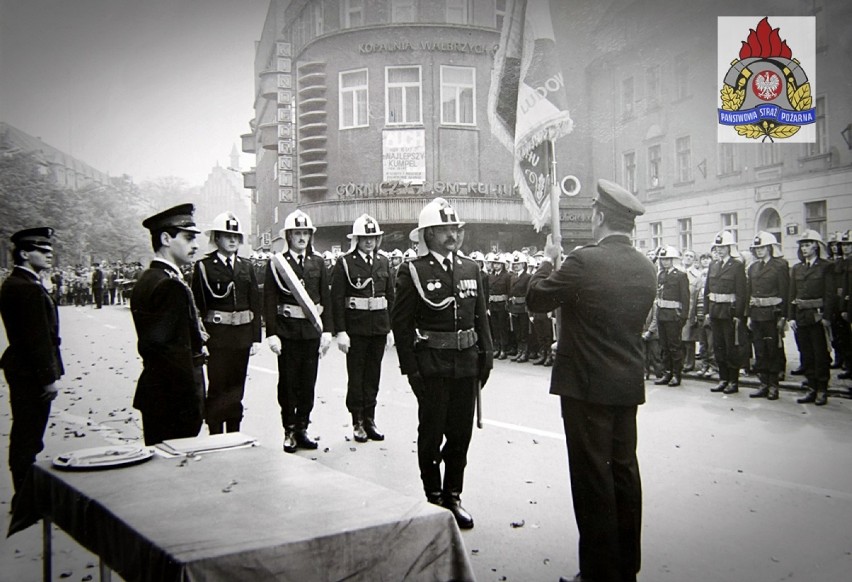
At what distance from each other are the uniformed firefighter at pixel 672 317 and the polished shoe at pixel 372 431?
14.5ft

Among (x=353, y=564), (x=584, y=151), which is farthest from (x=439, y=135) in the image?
(x=353, y=564)

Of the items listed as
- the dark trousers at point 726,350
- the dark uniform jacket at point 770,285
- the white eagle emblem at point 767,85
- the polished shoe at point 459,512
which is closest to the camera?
the polished shoe at point 459,512

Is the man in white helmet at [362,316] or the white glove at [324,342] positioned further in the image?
the man in white helmet at [362,316]

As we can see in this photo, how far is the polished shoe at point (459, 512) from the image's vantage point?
3.97m

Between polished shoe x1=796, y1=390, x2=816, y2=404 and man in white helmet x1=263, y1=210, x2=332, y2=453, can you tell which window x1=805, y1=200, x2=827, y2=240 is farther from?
man in white helmet x1=263, y1=210, x2=332, y2=453

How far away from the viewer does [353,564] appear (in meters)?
2.00

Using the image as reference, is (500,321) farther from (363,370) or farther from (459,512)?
(459,512)

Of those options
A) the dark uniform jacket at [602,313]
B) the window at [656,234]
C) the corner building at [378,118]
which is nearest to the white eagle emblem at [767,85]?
the window at [656,234]

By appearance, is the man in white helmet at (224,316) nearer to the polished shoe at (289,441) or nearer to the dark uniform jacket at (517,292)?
the polished shoe at (289,441)

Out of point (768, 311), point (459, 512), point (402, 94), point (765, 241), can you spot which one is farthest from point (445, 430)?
point (768, 311)

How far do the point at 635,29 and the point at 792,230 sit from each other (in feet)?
7.47

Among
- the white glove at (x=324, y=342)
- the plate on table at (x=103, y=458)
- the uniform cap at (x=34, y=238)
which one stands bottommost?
the plate on table at (x=103, y=458)

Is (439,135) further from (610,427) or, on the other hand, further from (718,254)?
(610,427)

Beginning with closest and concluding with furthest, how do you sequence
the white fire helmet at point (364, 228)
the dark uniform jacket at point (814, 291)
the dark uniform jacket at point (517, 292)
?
the white fire helmet at point (364, 228), the dark uniform jacket at point (814, 291), the dark uniform jacket at point (517, 292)
